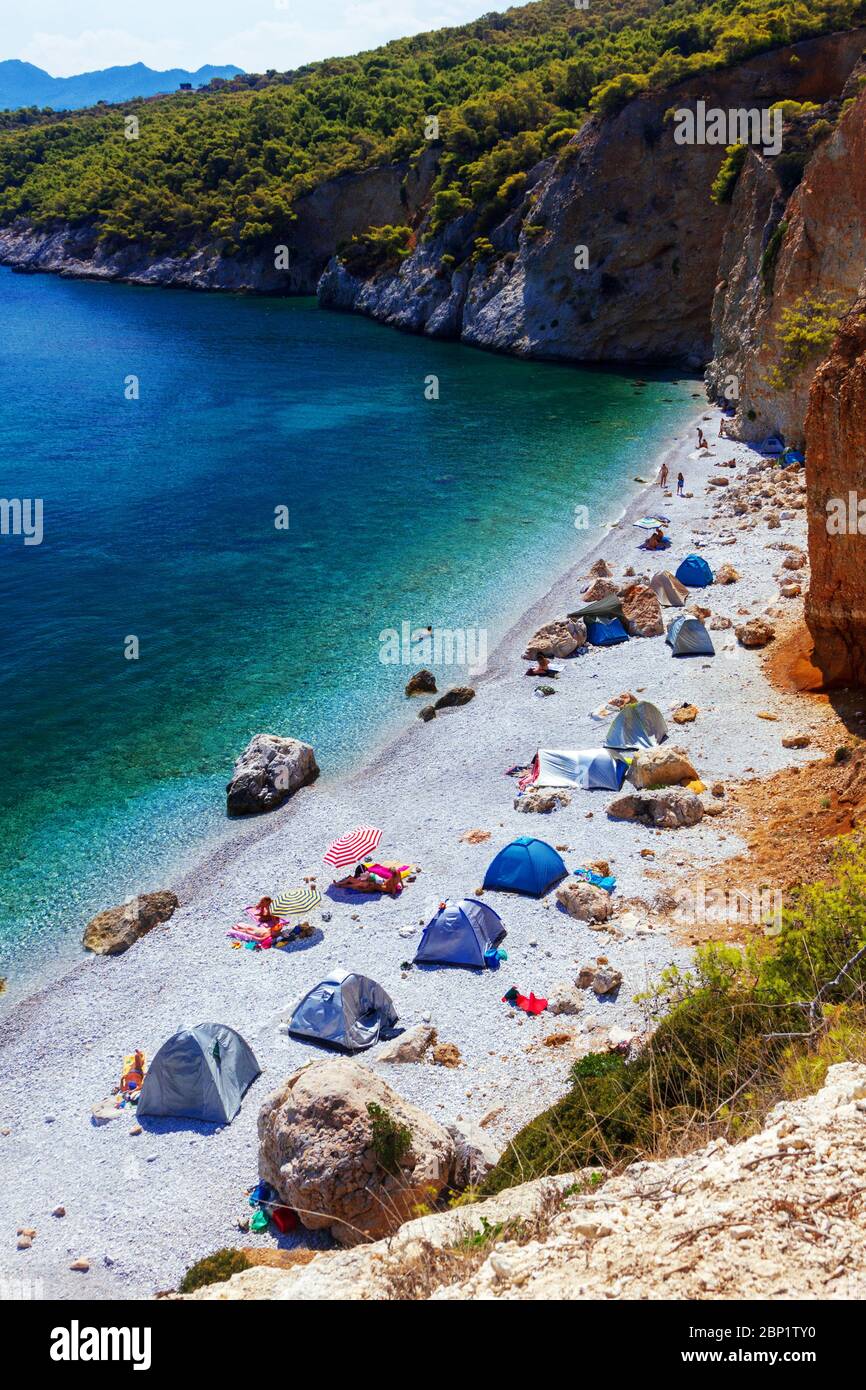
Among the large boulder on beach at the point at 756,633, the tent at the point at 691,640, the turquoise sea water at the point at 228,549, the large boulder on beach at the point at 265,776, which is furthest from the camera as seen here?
the tent at the point at 691,640

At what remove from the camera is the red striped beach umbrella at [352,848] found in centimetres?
2372

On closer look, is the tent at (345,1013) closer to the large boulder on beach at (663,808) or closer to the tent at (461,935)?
the tent at (461,935)

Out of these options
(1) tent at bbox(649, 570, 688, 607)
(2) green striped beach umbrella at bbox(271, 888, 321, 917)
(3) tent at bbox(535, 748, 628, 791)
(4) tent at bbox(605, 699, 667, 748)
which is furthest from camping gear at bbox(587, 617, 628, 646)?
(2) green striped beach umbrella at bbox(271, 888, 321, 917)

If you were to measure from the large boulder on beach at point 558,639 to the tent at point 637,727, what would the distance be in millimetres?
6588

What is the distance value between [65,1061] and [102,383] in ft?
225

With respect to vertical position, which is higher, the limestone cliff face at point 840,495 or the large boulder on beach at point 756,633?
the limestone cliff face at point 840,495

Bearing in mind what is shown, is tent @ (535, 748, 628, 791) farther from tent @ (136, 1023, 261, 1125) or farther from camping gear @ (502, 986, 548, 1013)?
tent @ (136, 1023, 261, 1125)

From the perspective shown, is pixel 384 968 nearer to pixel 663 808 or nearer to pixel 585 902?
pixel 585 902

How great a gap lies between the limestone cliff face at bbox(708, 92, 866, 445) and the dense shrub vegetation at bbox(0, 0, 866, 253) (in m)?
21.7

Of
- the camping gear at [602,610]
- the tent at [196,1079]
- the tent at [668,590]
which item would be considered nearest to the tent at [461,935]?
the tent at [196,1079]

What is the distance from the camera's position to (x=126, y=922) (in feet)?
72.5

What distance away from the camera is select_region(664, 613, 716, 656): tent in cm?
3172

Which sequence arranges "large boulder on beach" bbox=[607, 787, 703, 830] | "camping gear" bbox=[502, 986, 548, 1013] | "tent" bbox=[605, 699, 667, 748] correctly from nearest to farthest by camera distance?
"camping gear" bbox=[502, 986, 548, 1013] < "large boulder on beach" bbox=[607, 787, 703, 830] < "tent" bbox=[605, 699, 667, 748]
